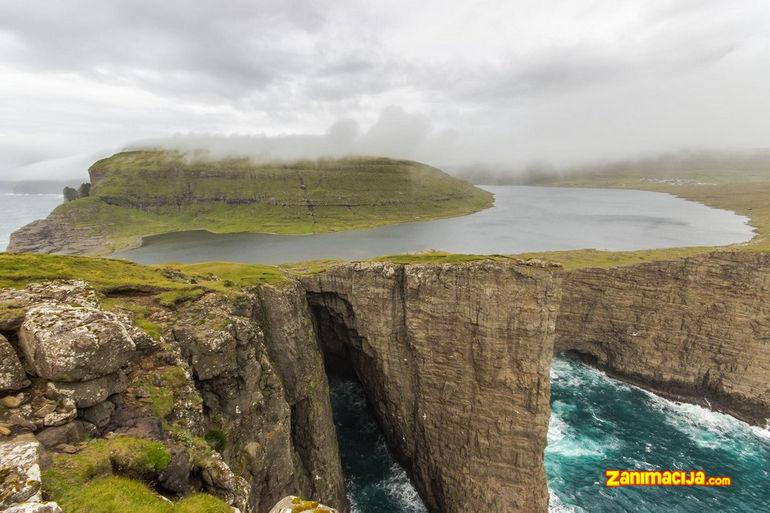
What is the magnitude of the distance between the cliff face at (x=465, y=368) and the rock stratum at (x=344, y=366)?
0.51ft

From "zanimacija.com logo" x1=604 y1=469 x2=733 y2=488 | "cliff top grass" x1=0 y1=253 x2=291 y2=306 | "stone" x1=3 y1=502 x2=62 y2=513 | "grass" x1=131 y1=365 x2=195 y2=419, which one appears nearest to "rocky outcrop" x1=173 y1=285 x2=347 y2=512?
"cliff top grass" x1=0 y1=253 x2=291 y2=306

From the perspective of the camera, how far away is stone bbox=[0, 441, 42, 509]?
879 cm

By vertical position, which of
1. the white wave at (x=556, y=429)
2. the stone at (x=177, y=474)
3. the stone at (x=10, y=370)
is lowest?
the white wave at (x=556, y=429)

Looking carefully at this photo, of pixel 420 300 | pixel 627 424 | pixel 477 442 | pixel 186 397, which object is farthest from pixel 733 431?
pixel 186 397

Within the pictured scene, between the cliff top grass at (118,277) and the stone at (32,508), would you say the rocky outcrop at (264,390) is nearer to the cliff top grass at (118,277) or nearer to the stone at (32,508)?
the cliff top grass at (118,277)

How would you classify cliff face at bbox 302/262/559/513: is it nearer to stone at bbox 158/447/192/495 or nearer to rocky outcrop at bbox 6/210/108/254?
stone at bbox 158/447/192/495

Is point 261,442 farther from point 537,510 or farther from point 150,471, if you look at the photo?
point 537,510

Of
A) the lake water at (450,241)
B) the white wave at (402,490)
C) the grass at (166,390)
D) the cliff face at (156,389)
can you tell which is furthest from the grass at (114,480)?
the lake water at (450,241)

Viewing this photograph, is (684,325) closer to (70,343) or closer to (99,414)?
(99,414)

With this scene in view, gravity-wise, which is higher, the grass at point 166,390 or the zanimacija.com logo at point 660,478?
the grass at point 166,390

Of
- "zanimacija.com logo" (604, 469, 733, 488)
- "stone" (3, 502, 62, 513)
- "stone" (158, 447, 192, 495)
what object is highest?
"stone" (3, 502, 62, 513)

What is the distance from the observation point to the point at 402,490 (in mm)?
42219

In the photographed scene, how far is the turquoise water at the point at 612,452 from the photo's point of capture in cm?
4128

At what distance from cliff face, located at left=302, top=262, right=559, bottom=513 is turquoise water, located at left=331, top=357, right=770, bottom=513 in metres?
6.67
